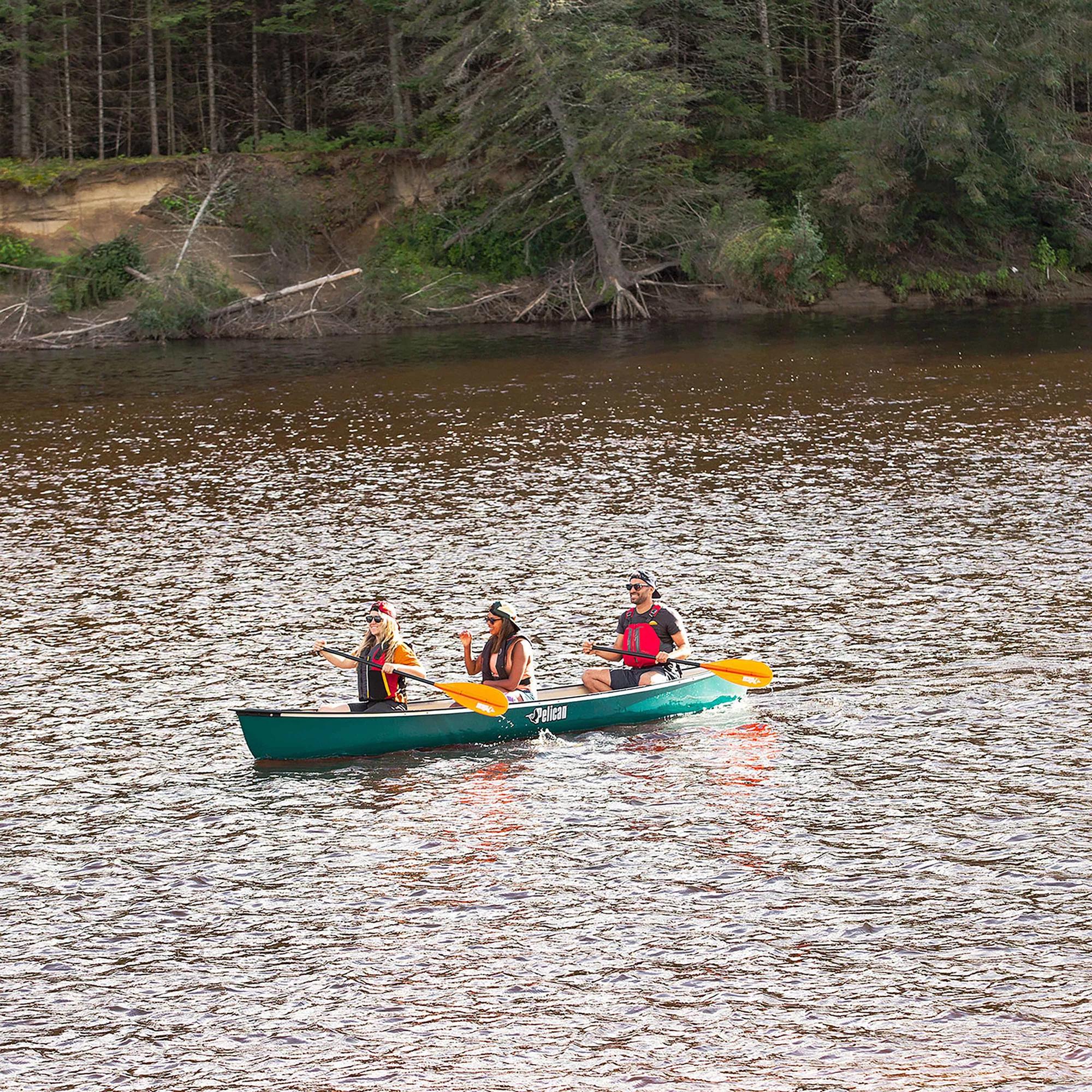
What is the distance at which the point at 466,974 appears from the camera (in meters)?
11.5

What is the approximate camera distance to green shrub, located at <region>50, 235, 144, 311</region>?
169 ft

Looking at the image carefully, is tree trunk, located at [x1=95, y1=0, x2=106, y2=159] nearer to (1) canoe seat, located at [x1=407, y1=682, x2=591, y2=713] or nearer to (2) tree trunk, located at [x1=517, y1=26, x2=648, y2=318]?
(2) tree trunk, located at [x1=517, y1=26, x2=648, y2=318]

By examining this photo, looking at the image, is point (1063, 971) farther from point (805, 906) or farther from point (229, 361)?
point (229, 361)

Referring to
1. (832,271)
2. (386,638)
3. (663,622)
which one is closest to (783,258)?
(832,271)

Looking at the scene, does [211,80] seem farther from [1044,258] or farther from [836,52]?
[1044,258]

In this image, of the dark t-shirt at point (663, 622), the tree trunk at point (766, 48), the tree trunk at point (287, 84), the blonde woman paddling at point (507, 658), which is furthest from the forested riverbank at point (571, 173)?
the blonde woman paddling at point (507, 658)

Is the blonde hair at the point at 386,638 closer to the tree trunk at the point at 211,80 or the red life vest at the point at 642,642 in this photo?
Result: the red life vest at the point at 642,642

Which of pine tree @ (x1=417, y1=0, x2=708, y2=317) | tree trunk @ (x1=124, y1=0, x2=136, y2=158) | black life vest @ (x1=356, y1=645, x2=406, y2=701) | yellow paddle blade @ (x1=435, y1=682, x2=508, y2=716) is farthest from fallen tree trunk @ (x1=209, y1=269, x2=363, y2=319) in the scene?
yellow paddle blade @ (x1=435, y1=682, x2=508, y2=716)

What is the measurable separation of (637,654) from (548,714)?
1.51 meters

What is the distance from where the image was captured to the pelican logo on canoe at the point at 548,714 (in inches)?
638

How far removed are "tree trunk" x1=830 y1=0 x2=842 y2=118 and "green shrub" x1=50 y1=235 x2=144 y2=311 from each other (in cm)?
2734

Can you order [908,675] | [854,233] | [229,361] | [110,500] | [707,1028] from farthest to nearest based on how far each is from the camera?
[854,233] < [229,361] < [110,500] < [908,675] < [707,1028]

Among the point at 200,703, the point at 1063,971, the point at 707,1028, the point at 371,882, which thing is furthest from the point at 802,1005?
the point at 200,703

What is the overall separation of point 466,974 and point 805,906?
9.61 ft
